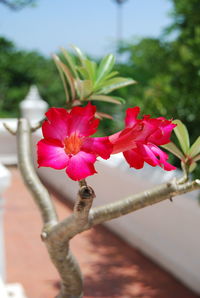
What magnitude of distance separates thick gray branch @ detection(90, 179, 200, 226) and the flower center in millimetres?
374

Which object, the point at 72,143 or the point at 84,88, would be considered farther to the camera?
the point at 84,88

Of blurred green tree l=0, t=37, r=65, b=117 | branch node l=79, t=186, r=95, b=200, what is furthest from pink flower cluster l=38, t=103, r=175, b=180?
blurred green tree l=0, t=37, r=65, b=117

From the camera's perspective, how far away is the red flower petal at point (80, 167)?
0.70 m

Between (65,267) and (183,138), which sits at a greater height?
(183,138)

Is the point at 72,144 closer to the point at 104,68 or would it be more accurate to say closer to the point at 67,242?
the point at 67,242

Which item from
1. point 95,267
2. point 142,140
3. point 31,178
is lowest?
point 95,267

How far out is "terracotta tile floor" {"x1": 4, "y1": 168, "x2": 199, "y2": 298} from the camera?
277 cm

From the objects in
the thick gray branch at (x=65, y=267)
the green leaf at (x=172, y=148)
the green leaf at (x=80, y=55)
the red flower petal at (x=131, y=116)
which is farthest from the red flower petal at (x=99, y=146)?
the green leaf at (x=80, y=55)

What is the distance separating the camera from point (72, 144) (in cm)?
75

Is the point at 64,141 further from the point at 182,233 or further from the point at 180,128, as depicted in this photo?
the point at 182,233

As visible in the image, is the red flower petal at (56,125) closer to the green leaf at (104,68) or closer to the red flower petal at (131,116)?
the red flower petal at (131,116)

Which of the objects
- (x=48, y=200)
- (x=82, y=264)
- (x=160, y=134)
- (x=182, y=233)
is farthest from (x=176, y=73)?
Answer: (x=160, y=134)

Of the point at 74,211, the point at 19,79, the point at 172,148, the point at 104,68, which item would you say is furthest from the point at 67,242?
the point at 19,79

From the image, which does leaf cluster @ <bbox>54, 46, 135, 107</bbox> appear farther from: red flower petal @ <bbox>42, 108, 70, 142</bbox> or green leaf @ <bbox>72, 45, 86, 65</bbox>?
red flower petal @ <bbox>42, 108, 70, 142</bbox>
